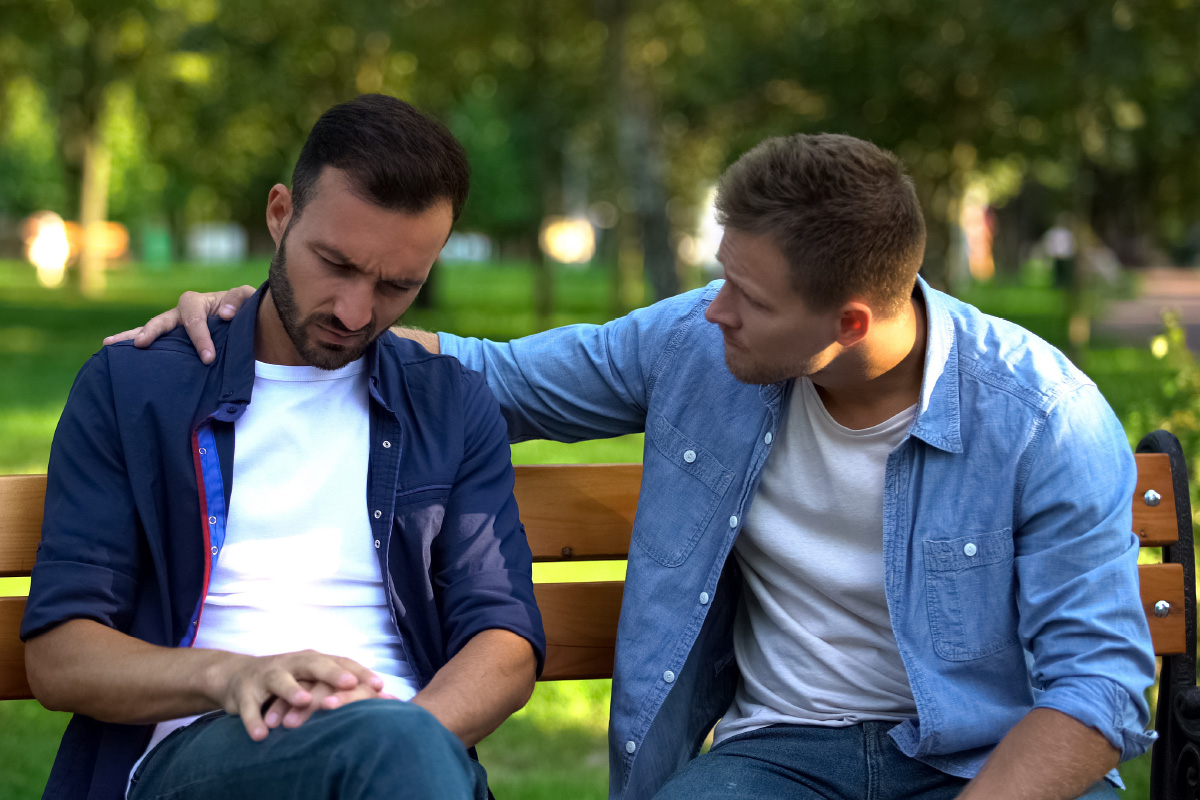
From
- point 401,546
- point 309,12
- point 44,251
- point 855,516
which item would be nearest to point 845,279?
point 855,516

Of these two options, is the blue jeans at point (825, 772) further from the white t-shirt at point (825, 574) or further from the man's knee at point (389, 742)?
the man's knee at point (389, 742)

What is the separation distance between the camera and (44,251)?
42.1m

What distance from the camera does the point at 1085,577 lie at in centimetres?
260

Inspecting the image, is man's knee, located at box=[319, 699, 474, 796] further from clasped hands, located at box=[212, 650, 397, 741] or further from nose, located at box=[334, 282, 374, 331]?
nose, located at box=[334, 282, 374, 331]

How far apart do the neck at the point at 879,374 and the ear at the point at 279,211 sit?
1.19 metres

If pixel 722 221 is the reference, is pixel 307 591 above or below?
below

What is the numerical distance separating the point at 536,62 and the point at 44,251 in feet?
89.7

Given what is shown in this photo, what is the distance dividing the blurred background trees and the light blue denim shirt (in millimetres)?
10179

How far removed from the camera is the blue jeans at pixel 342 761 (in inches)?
80.8

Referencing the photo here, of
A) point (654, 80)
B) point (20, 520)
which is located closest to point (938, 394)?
point (20, 520)

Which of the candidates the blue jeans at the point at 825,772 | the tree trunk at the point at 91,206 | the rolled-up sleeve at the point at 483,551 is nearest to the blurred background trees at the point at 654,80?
the tree trunk at the point at 91,206

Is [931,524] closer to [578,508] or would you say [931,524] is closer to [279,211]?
[578,508]

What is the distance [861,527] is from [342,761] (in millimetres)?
1306

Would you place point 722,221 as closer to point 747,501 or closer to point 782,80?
point 747,501
